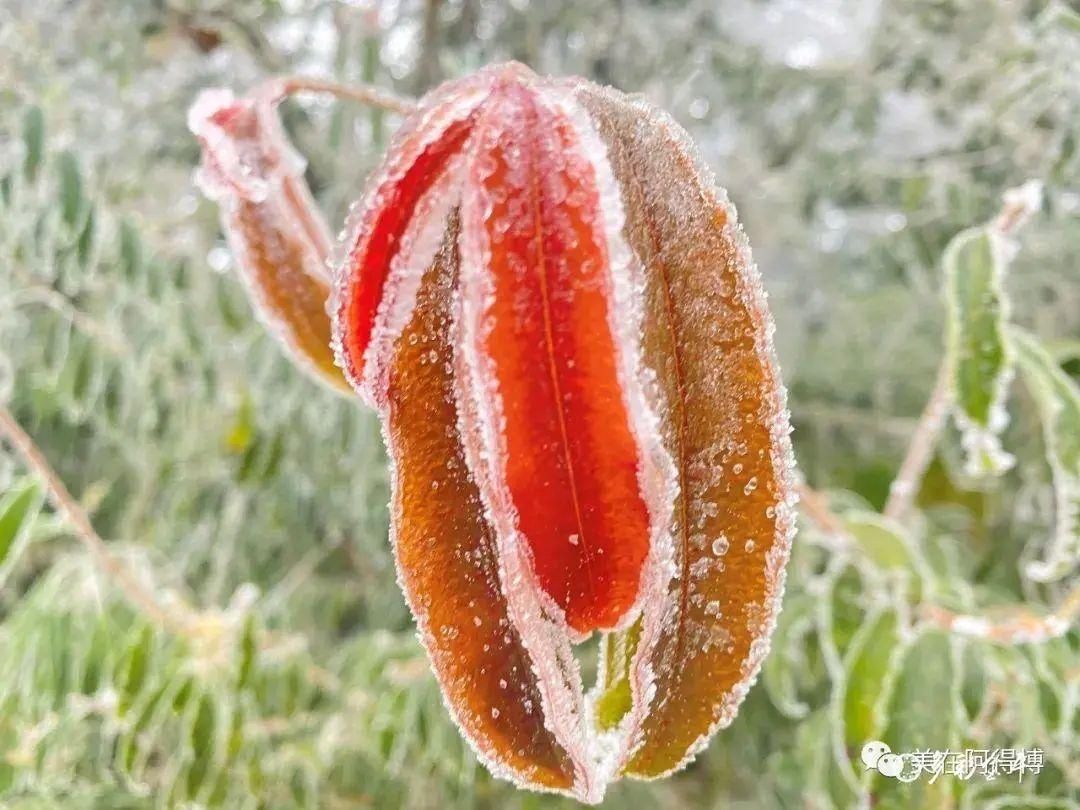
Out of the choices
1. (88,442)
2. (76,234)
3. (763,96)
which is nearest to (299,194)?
(76,234)

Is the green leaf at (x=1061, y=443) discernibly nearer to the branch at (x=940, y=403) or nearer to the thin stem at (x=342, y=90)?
the branch at (x=940, y=403)

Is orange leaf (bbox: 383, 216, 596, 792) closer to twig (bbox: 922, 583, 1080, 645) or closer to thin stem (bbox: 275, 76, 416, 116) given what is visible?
thin stem (bbox: 275, 76, 416, 116)

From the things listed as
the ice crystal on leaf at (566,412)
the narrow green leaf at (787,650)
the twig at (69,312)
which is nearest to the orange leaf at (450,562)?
the ice crystal on leaf at (566,412)

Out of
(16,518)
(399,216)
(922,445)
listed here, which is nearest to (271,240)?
(399,216)

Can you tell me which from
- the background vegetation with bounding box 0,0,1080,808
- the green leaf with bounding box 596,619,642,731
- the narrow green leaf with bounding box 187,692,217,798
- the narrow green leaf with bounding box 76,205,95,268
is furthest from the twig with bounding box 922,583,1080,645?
the narrow green leaf with bounding box 76,205,95,268

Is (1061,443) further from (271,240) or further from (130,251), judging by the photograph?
(130,251)

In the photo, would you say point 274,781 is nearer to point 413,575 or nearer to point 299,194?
point 299,194
